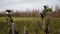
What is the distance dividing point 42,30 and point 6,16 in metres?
0.64

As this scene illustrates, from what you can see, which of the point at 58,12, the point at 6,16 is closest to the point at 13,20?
the point at 6,16

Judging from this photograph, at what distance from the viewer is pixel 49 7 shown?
288 cm

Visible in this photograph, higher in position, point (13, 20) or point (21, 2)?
point (21, 2)

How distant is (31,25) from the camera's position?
286cm

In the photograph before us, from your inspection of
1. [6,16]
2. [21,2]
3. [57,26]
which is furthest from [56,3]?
[6,16]

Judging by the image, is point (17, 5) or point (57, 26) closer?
point (57, 26)

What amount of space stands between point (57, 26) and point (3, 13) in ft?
3.04

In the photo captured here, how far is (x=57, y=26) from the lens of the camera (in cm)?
280

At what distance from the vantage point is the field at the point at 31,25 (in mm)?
2789

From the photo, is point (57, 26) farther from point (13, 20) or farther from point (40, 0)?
point (13, 20)

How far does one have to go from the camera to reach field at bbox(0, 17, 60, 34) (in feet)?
9.15

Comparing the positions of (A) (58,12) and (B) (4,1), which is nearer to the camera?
(A) (58,12)

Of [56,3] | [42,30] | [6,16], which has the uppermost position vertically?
[56,3]

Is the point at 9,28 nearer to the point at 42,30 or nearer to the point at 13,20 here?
the point at 13,20
